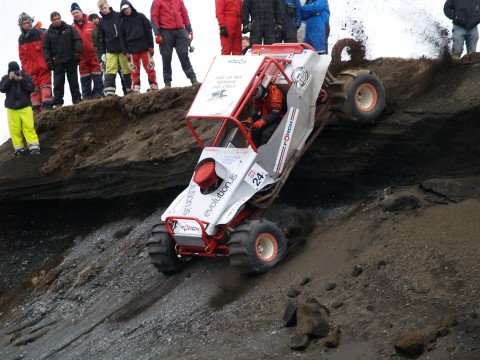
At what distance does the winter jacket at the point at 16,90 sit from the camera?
19.8m

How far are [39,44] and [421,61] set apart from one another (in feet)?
28.2

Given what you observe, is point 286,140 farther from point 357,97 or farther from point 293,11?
point 293,11

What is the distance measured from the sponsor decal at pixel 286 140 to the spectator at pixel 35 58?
26.5ft

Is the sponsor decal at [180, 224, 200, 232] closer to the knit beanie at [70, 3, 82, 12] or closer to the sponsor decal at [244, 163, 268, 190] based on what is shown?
the sponsor decal at [244, 163, 268, 190]

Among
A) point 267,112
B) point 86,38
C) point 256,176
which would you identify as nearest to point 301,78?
point 267,112

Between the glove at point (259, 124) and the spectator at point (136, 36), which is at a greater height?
the spectator at point (136, 36)

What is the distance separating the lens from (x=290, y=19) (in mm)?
18109

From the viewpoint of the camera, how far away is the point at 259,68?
15.1 metres

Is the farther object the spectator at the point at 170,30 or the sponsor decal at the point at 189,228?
the spectator at the point at 170,30

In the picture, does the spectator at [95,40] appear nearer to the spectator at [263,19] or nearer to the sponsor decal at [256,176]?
the spectator at [263,19]

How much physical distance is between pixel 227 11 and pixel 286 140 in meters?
4.38

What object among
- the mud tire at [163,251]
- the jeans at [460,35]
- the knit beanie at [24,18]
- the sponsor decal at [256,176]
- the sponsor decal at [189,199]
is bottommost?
the mud tire at [163,251]

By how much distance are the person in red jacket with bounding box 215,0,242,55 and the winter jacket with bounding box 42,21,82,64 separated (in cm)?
369

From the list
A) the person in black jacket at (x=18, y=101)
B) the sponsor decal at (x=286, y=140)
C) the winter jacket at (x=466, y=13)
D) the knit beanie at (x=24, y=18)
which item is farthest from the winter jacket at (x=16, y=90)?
the winter jacket at (x=466, y=13)
